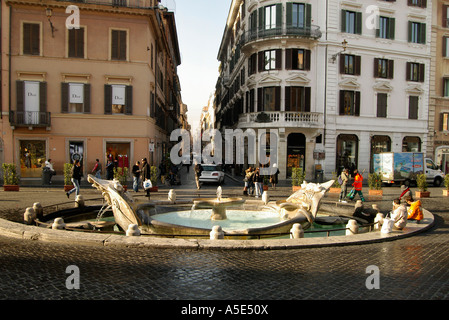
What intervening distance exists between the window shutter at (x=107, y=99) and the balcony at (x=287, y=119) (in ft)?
36.9

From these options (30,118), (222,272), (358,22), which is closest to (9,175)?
(30,118)

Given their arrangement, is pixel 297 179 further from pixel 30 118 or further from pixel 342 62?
pixel 30 118

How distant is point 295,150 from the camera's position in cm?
2880

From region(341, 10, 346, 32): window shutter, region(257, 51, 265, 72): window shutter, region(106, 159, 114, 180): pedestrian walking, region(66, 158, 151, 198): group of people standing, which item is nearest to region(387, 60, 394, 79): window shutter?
region(341, 10, 346, 32): window shutter

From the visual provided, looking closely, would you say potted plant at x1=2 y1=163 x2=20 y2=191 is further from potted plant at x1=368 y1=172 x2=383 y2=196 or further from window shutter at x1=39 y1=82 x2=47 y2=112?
potted plant at x1=368 y1=172 x2=383 y2=196

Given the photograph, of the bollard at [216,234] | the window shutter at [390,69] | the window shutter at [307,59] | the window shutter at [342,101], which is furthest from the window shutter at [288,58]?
the bollard at [216,234]

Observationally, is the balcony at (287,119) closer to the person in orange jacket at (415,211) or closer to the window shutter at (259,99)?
the window shutter at (259,99)

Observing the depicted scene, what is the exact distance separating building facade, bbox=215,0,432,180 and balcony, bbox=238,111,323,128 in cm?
8

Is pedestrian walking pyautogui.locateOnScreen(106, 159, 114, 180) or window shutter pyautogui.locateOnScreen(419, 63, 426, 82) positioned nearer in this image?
pedestrian walking pyautogui.locateOnScreen(106, 159, 114, 180)

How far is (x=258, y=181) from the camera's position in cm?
1709

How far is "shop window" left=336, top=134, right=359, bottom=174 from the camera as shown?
1171 inches

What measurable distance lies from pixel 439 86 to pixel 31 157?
116 feet

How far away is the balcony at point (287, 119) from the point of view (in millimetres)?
27672
